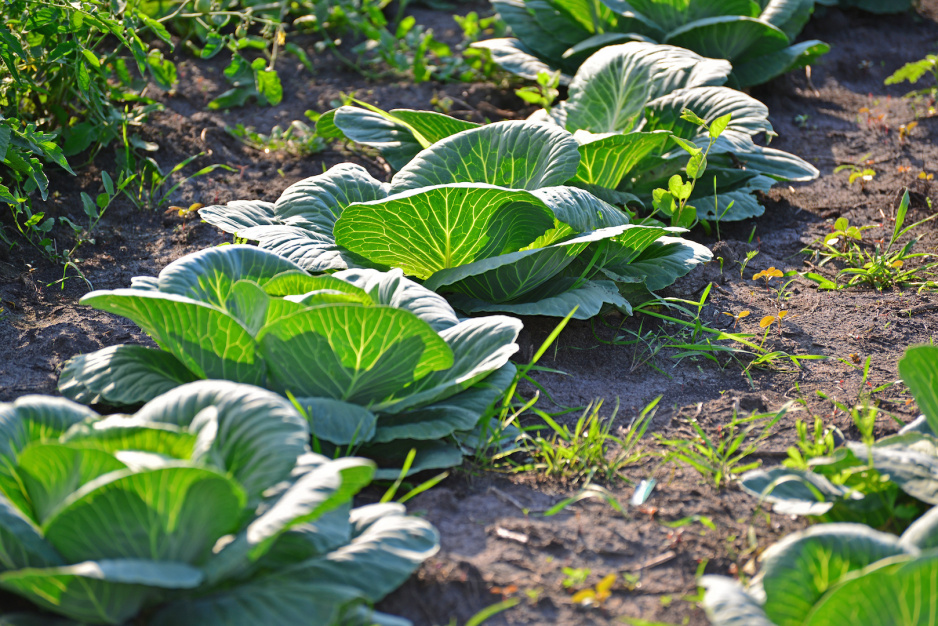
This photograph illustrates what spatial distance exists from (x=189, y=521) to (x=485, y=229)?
128 centimetres

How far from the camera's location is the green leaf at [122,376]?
187 cm

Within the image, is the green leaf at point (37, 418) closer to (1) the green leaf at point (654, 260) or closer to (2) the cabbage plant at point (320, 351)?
(2) the cabbage plant at point (320, 351)

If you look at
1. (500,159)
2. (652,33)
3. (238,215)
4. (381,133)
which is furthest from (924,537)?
(652,33)

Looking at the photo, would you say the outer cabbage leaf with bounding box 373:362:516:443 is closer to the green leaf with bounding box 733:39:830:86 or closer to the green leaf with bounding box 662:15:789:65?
the green leaf with bounding box 662:15:789:65

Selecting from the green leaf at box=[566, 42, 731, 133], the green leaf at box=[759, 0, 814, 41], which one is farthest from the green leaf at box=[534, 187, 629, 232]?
the green leaf at box=[759, 0, 814, 41]

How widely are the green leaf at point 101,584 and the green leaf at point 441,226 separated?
3.81 ft

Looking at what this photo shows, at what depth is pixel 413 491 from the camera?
1.75m

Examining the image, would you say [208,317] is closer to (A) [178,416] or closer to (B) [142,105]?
(A) [178,416]

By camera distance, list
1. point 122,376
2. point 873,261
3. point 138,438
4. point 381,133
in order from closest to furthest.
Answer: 1. point 138,438
2. point 122,376
3. point 873,261
4. point 381,133

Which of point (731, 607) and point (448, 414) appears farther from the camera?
point (448, 414)

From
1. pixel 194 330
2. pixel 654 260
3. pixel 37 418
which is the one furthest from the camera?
pixel 654 260

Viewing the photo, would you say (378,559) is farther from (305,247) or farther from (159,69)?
(159,69)

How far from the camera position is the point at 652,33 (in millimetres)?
4062

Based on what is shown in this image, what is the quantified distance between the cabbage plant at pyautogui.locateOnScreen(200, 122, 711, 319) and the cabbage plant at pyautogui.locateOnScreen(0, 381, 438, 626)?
2.91 ft
